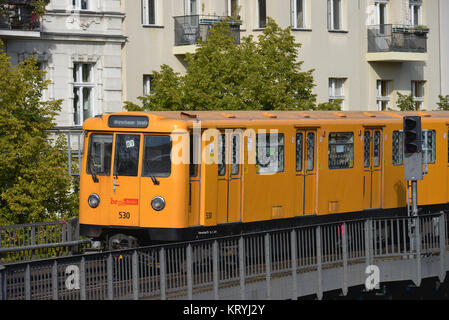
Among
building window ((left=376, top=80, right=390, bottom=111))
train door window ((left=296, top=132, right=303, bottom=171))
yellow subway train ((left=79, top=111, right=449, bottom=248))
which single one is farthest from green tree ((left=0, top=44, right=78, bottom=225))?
building window ((left=376, top=80, right=390, bottom=111))

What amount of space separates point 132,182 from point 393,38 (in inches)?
959

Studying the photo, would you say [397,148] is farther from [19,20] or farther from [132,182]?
[19,20]

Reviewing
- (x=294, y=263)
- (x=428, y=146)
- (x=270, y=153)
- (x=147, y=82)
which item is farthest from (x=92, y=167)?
(x=147, y=82)

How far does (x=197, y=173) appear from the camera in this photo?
78.3 feet

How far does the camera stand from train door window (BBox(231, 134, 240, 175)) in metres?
24.7

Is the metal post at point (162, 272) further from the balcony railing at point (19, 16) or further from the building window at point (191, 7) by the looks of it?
the building window at point (191, 7)

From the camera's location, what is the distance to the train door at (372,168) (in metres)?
28.4

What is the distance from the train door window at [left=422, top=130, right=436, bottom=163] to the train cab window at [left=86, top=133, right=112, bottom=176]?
9.24 meters

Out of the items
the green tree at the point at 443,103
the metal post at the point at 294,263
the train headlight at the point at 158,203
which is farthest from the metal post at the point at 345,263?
the green tree at the point at 443,103

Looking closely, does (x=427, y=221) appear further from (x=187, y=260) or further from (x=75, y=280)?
(x=75, y=280)

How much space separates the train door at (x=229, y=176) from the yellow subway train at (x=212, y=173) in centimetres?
2

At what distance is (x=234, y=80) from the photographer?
36.1m

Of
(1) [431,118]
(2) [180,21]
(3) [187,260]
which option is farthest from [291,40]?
(3) [187,260]

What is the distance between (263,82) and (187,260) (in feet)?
54.2
